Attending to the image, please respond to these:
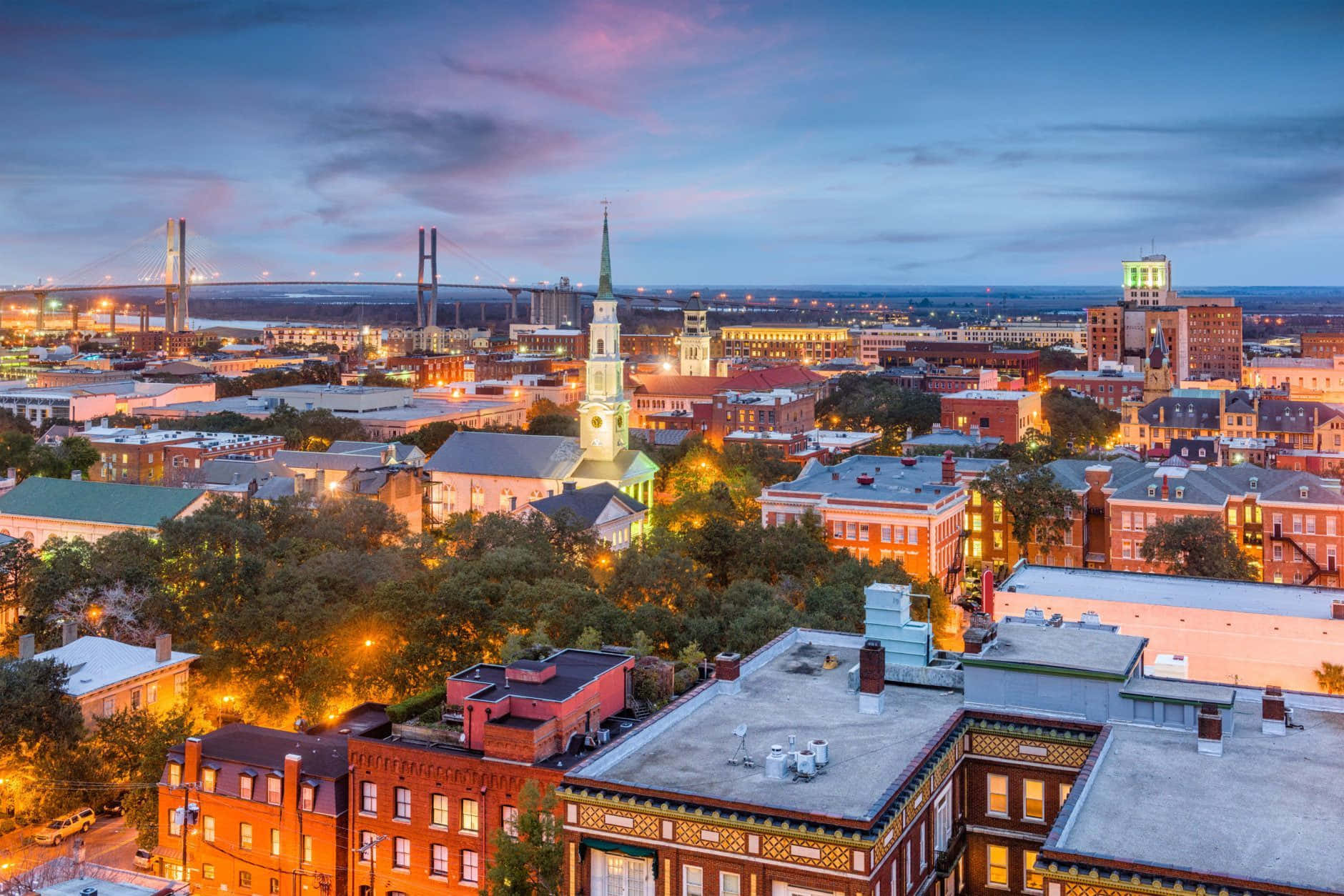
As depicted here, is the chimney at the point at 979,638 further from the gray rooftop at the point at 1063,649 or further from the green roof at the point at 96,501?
the green roof at the point at 96,501

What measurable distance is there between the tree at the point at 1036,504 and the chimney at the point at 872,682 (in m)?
48.1

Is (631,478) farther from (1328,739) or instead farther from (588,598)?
(1328,739)

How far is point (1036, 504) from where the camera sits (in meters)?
74.8

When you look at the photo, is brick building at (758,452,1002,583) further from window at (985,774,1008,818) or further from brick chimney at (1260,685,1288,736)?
brick chimney at (1260,685,1288,736)

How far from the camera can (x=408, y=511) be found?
90.2 m

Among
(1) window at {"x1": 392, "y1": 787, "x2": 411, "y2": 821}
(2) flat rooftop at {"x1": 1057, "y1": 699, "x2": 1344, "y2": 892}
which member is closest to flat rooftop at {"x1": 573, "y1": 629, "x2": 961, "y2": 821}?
(2) flat rooftop at {"x1": 1057, "y1": 699, "x2": 1344, "y2": 892}

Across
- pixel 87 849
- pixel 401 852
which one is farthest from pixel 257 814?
pixel 87 849

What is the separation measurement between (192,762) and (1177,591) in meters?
36.4

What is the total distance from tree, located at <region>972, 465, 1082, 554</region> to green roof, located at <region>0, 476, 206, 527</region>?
47.1 m

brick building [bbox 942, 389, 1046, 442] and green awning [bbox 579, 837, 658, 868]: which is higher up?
brick building [bbox 942, 389, 1046, 442]

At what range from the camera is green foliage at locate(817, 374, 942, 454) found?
13825cm

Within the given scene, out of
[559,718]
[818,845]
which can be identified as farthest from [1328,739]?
[559,718]

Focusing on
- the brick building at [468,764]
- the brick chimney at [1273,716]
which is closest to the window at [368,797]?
the brick building at [468,764]

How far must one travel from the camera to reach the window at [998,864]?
27.3m
